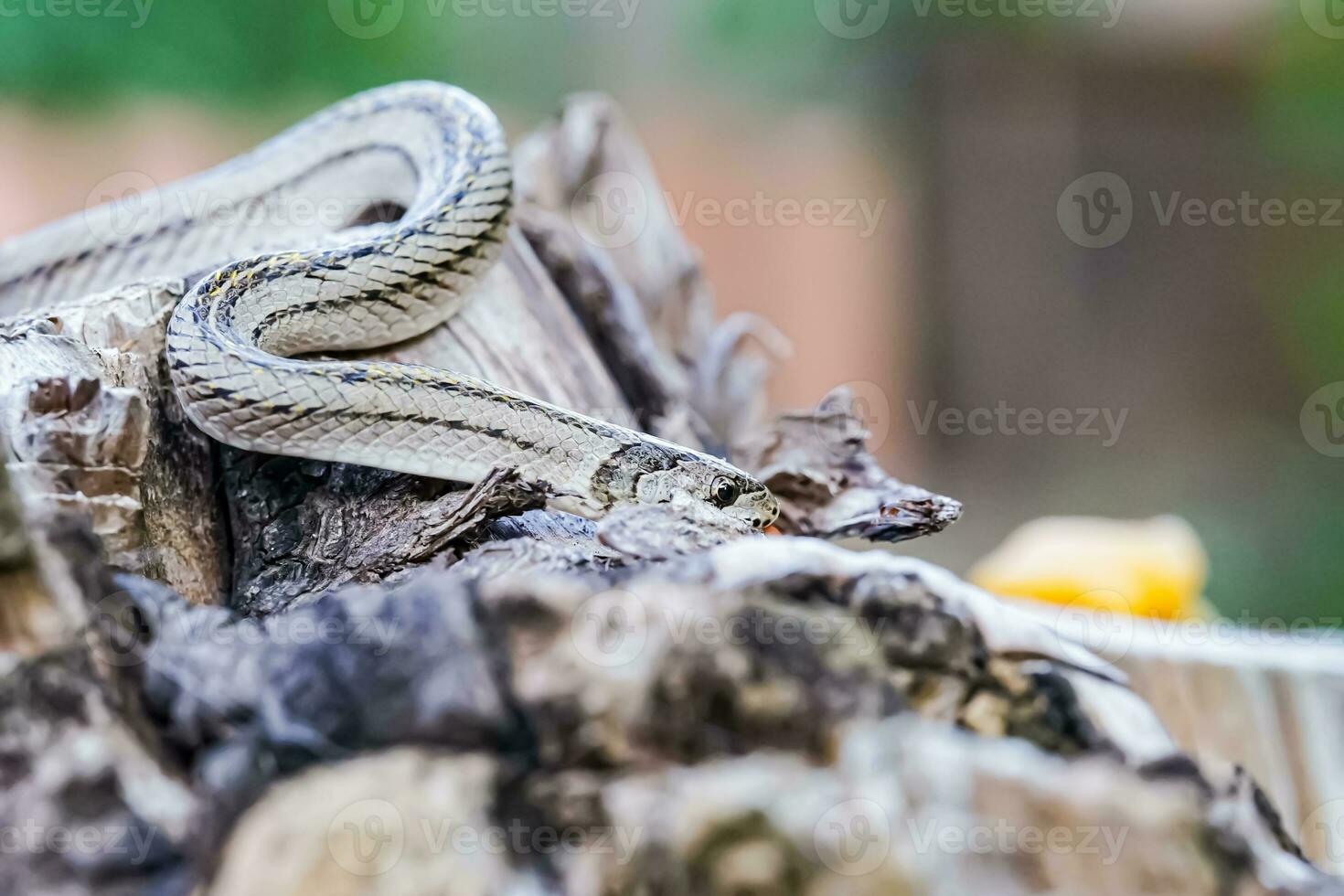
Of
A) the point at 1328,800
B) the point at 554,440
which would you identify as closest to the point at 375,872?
the point at 554,440

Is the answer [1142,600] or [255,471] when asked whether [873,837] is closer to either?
[255,471]
